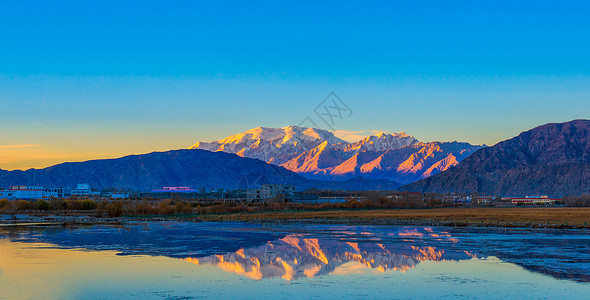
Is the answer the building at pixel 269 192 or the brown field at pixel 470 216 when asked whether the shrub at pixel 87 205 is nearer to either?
the brown field at pixel 470 216

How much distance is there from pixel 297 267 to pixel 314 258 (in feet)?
10.8

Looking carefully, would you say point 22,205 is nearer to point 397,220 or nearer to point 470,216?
point 397,220

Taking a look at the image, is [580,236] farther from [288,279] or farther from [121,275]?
[121,275]

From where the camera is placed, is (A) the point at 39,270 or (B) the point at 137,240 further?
(B) the point at 137,240

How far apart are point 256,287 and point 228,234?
26173mm

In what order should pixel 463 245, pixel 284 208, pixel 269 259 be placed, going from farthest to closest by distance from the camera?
pixel 284 208 → pixel 463 245 → pixel 269 259

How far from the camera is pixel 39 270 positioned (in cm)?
2680

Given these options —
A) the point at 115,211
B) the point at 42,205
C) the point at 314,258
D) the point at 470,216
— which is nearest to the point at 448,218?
the point at 470,216

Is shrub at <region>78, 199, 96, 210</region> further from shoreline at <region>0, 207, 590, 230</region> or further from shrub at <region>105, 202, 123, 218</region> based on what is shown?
shoreline at <region>0, 207, 590, 230</region>

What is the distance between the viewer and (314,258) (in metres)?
31.6

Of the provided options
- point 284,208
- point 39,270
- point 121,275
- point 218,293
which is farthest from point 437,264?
point 284,208

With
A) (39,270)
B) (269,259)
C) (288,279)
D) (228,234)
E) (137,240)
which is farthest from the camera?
(228,234)

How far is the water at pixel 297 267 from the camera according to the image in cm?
2202

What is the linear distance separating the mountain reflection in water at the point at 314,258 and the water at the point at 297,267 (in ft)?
0.16
